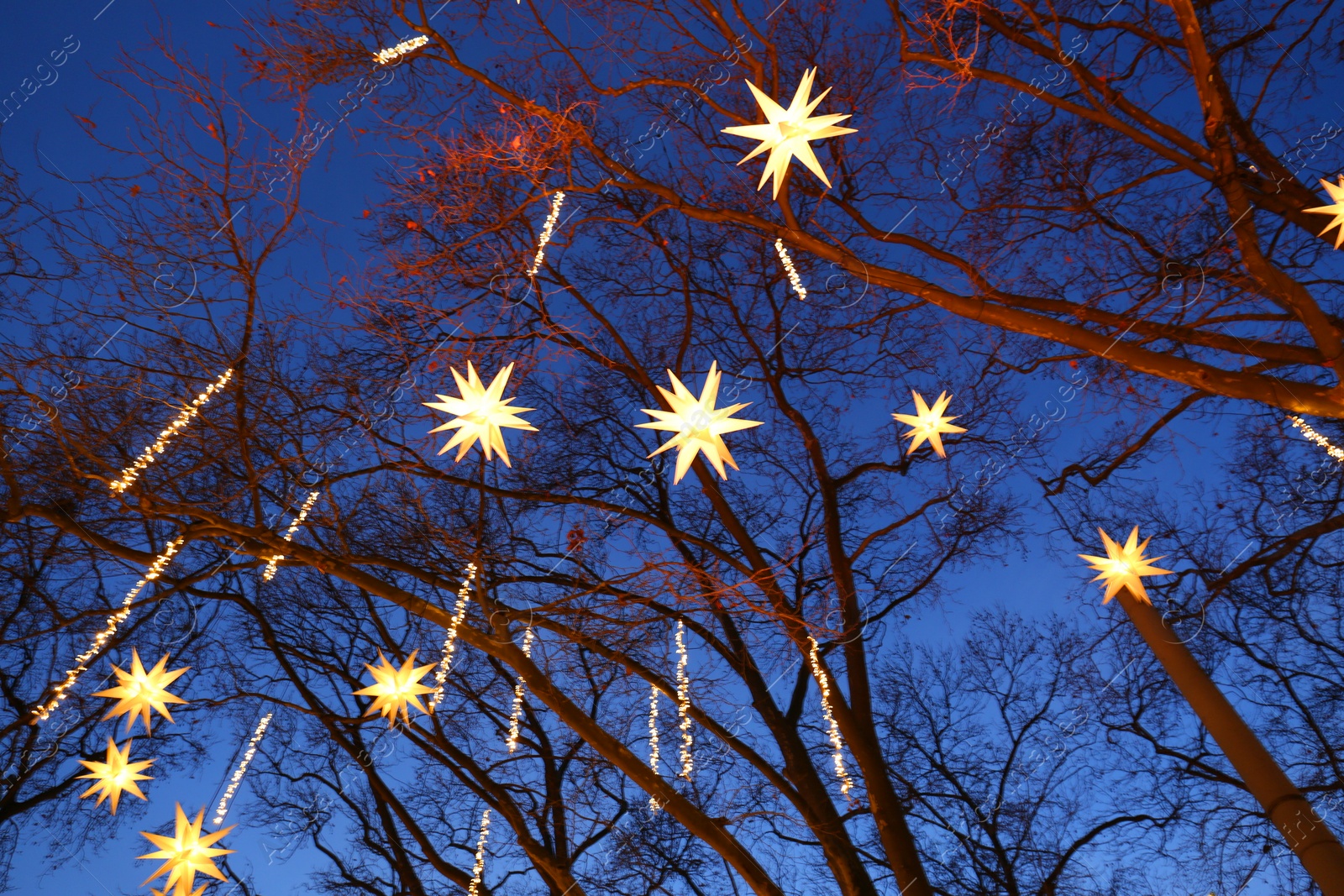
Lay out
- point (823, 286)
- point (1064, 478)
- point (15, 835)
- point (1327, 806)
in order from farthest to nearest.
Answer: point (15, 835) < point (823, 286) < point (1327, 806) < point (1064, 478)

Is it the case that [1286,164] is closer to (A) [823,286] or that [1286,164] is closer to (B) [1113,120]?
(B) [1113,120]

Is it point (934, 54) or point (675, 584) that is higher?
point (934, 54)

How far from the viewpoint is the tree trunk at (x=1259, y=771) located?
3.76m

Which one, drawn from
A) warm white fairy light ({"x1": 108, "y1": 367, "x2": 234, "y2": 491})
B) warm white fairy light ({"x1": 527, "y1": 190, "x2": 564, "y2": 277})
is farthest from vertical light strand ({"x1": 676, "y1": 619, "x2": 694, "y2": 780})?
warm white fairy light ({"x1": 108, "y1": 367, "x2": 234, "y2": 491})

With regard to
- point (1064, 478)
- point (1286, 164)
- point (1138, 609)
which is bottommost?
point (1138, 609)

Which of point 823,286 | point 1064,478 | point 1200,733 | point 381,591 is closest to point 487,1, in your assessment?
point 823,286

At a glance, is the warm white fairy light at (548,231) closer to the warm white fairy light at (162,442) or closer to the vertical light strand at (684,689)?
the warm white fairy light at (162,442)

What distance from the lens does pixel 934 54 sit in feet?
18.7

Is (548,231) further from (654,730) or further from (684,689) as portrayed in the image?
(654,730)

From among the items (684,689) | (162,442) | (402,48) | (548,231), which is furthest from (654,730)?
(402,48)

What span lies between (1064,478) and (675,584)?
3.56m

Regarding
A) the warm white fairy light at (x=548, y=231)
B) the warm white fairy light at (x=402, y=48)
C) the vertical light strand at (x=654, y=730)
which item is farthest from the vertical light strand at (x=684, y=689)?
the warm white fairy light at (x=402, y=48)

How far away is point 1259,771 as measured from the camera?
3965mm

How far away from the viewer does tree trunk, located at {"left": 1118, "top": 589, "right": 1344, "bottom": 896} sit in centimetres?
376
